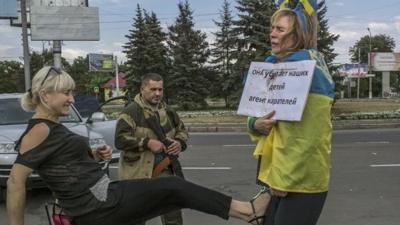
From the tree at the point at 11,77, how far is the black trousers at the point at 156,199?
10156cm

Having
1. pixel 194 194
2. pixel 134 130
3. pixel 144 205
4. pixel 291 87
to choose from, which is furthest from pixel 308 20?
pixel 134 130

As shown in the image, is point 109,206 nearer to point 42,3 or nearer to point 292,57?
point 292,57

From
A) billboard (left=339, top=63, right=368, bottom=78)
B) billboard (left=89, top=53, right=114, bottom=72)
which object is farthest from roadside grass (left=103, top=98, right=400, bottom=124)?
billboard (left=339, top=63, right=368, bottom=78)

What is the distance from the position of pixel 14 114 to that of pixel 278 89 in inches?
266

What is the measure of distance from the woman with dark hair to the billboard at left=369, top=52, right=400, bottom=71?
8944 cm

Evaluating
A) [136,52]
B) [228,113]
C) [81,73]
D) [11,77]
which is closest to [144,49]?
[136,52]

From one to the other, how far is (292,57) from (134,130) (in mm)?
2278

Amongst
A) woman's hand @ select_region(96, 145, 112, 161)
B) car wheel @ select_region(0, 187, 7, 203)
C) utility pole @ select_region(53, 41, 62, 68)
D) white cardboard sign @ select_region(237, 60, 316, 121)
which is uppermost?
utility pole @ select_region(53, 41, 62, 68)

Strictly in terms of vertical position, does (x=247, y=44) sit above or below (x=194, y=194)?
above

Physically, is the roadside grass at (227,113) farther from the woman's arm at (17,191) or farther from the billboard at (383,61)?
the billboard at (383,61)

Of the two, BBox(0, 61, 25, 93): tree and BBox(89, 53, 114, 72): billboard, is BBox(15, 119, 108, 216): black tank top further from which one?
BBox(0, 61, 25, 93): tree

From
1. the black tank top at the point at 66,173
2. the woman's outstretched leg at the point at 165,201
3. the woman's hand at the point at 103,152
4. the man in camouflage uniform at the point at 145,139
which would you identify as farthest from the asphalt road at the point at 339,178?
the black tank top at the point at 66,173

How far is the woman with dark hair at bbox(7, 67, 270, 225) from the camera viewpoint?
2896 millimetres

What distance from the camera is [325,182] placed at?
9.02 ft
